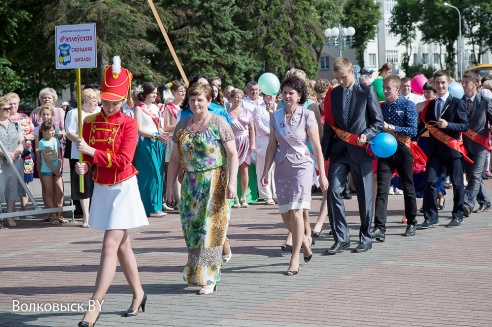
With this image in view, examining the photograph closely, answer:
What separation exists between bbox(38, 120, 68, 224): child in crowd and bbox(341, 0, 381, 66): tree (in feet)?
228

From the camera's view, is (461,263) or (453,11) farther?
(453,11)

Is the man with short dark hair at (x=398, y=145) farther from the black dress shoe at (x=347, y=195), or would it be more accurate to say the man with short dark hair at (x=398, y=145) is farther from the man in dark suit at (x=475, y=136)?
the black dress shoe at (x=347, y=195)

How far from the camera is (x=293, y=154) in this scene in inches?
358

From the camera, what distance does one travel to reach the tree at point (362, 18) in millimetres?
82312

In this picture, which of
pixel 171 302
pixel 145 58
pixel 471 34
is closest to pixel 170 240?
pixel 171 302

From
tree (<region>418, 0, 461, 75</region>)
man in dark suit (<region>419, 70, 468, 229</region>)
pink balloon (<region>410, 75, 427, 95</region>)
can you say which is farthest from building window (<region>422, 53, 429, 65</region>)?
man in dark suit (<region>419, 70, 468, 229</region>)

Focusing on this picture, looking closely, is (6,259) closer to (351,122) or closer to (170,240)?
(170,240)

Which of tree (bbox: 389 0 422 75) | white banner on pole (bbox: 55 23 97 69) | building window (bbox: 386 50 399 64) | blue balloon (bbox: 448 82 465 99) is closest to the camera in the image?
white banner on pole (bbox: 55 23 97 69)

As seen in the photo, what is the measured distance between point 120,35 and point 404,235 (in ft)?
94.2

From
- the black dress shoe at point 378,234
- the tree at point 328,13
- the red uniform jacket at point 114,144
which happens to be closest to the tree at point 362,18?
the tree at point 328,13

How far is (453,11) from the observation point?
82.9m

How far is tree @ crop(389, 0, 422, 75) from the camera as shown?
87125mm

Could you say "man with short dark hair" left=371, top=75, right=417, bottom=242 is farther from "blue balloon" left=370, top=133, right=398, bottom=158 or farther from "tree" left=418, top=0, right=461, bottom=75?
"tree" left=418, top=0, right=461, bottom=75

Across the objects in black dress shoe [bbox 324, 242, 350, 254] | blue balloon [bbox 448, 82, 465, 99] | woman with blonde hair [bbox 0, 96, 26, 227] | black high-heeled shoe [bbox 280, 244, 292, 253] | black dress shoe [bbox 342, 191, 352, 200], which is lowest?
black dress shoe [bbox 342, 191, 352, 200]
